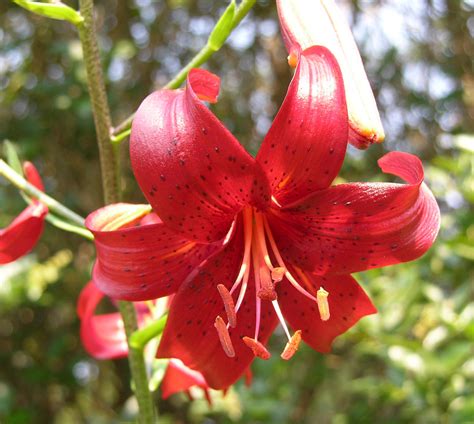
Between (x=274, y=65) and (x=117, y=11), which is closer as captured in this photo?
(x=117, y=11)

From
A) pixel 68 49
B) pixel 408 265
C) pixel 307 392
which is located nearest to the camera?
pixel 408 265

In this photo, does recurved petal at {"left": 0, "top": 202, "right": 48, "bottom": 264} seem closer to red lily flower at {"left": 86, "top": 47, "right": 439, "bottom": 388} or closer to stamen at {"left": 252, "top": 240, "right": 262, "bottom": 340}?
red lily flower at {"left": 86, "top": 47, "right": 439, "bottom": 388}

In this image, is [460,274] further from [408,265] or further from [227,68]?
[227,68]

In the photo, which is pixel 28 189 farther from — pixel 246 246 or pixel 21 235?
pixel 246 246

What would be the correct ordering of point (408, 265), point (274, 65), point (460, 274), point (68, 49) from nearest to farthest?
point (408, 265), point (460, 274), point (68, 49), point (274, 65)

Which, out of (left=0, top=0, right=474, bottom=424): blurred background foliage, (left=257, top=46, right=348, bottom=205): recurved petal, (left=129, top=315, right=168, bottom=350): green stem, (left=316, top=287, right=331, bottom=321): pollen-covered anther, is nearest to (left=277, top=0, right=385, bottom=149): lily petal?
(left=257, top=46, right=348, bottom=205): recurved petal

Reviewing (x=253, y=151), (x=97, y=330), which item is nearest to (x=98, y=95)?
(x=97, y=330)

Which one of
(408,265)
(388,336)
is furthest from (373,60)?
(388,336)

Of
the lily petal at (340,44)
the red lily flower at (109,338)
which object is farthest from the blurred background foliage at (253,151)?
the lily petal at (340,44)
